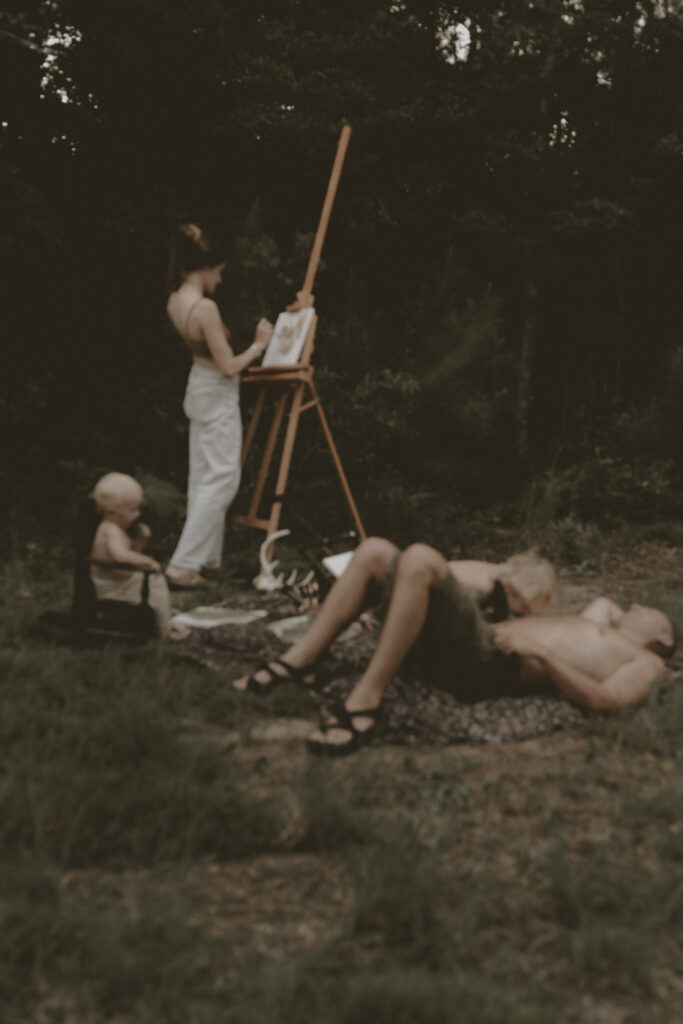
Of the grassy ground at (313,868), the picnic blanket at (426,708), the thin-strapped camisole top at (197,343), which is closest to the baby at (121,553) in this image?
the picnic blanket at (426,708)

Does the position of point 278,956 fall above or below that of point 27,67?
below

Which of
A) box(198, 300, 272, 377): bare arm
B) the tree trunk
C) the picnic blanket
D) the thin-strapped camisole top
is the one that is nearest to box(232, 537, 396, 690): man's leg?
the picnic blanket

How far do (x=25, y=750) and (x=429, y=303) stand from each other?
598 centimetres

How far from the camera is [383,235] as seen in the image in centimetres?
891

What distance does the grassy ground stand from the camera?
2191 millimetres

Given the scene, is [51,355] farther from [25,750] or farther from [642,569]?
[25,750]

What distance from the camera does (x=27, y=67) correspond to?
24.0 feet

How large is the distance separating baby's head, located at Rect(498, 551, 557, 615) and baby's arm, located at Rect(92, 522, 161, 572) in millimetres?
1448

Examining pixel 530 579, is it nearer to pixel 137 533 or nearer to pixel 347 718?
pixel 347 718

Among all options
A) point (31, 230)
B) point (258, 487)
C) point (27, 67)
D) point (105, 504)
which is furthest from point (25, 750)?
point (27, 67)

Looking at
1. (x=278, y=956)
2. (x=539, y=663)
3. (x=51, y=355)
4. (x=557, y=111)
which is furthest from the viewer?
(x=557, y=111)

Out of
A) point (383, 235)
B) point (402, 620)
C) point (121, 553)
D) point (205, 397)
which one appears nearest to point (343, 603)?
point (402, 620)

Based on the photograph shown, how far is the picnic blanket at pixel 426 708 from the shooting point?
3.82 m

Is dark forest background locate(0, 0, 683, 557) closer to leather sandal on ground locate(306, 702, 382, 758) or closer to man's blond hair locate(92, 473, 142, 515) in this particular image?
man's blond hair locate(92, 473, 142, 515)
